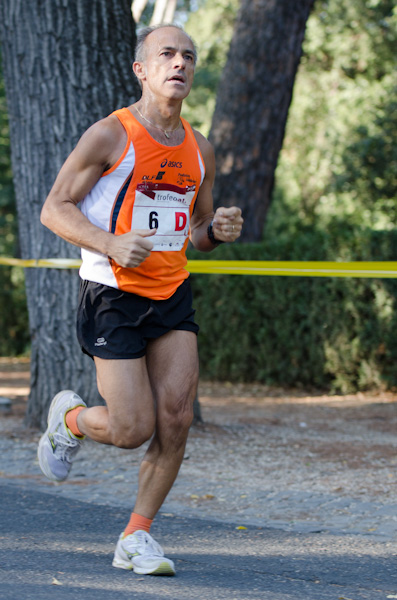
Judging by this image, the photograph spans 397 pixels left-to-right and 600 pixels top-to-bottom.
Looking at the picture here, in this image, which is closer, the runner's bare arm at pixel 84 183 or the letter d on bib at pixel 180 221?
the runner's bare arm at pixel 84 183

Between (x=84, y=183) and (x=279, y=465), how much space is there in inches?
133

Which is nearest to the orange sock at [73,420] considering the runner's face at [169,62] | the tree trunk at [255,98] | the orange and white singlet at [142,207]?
the orange and white singlet at [142,207]

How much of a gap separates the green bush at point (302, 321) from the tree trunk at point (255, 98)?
45.7 inches

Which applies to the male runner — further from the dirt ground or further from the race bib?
the dirt ground

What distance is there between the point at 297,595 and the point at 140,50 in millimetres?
2471

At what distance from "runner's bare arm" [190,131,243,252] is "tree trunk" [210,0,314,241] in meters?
7.97

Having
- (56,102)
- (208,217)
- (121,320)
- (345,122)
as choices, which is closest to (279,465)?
(208,217)

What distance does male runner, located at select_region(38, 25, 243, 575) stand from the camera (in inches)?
150

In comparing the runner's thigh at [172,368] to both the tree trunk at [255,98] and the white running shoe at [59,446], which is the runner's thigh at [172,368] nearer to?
the white running shoe at [59,446]

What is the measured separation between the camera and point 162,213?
394 cm

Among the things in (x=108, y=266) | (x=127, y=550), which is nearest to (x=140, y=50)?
(x=108, y=266)

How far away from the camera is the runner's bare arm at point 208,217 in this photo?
13.4 ft

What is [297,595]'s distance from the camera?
356 cm

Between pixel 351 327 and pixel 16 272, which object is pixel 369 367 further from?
pixel 16 272
